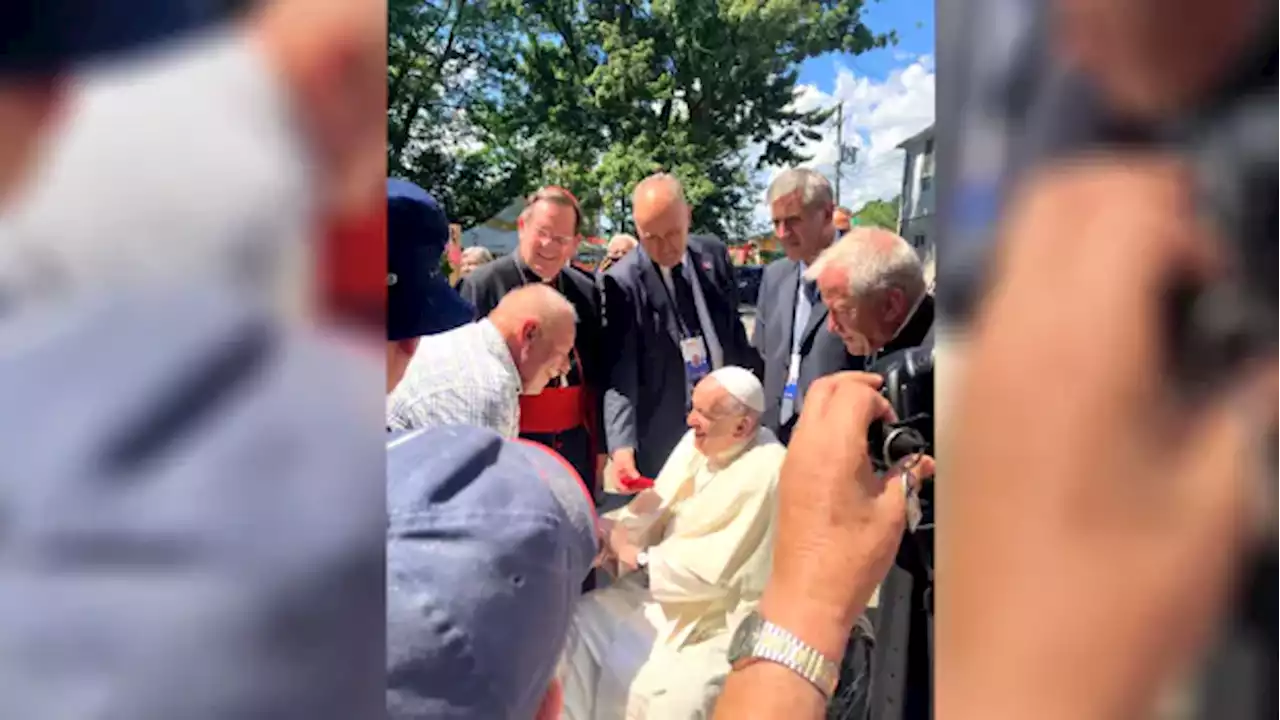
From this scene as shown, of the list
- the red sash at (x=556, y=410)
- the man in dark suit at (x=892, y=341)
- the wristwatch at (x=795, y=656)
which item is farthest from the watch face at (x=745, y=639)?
the red sash at (x=556, y=410)

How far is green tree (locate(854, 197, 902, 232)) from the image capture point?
0.92m

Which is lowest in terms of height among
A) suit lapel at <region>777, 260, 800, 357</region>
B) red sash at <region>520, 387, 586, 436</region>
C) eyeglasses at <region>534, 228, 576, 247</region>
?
red sash at <region>520, 387, 586, 436</region>

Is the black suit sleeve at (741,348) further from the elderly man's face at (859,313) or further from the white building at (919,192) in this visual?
the white building at (919,192)

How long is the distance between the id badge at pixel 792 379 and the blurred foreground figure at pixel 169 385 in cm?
79

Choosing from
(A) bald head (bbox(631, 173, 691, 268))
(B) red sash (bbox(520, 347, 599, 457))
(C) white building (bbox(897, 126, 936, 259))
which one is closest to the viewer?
(C) white building (bbox(897, 126, 936, 259))

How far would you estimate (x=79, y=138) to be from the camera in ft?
1.63

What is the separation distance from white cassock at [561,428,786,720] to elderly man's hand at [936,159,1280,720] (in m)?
0.63

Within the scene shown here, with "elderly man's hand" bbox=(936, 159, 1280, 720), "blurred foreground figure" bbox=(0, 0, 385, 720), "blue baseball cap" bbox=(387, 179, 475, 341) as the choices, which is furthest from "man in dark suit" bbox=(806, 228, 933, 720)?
"blurred foreground figure" bbox=(0, 0, 385, 720)

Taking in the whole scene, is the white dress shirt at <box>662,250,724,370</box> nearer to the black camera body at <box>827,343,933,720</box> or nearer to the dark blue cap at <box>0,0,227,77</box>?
the black camera body at <box>827,343,933,720</box>

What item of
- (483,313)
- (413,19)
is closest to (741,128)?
(413,19)

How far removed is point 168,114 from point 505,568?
335 millimetres

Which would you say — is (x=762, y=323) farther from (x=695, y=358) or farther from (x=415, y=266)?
(x=415, y=266)

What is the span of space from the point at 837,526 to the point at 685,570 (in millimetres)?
564

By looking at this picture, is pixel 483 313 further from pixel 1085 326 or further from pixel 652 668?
pixel 1085 326
